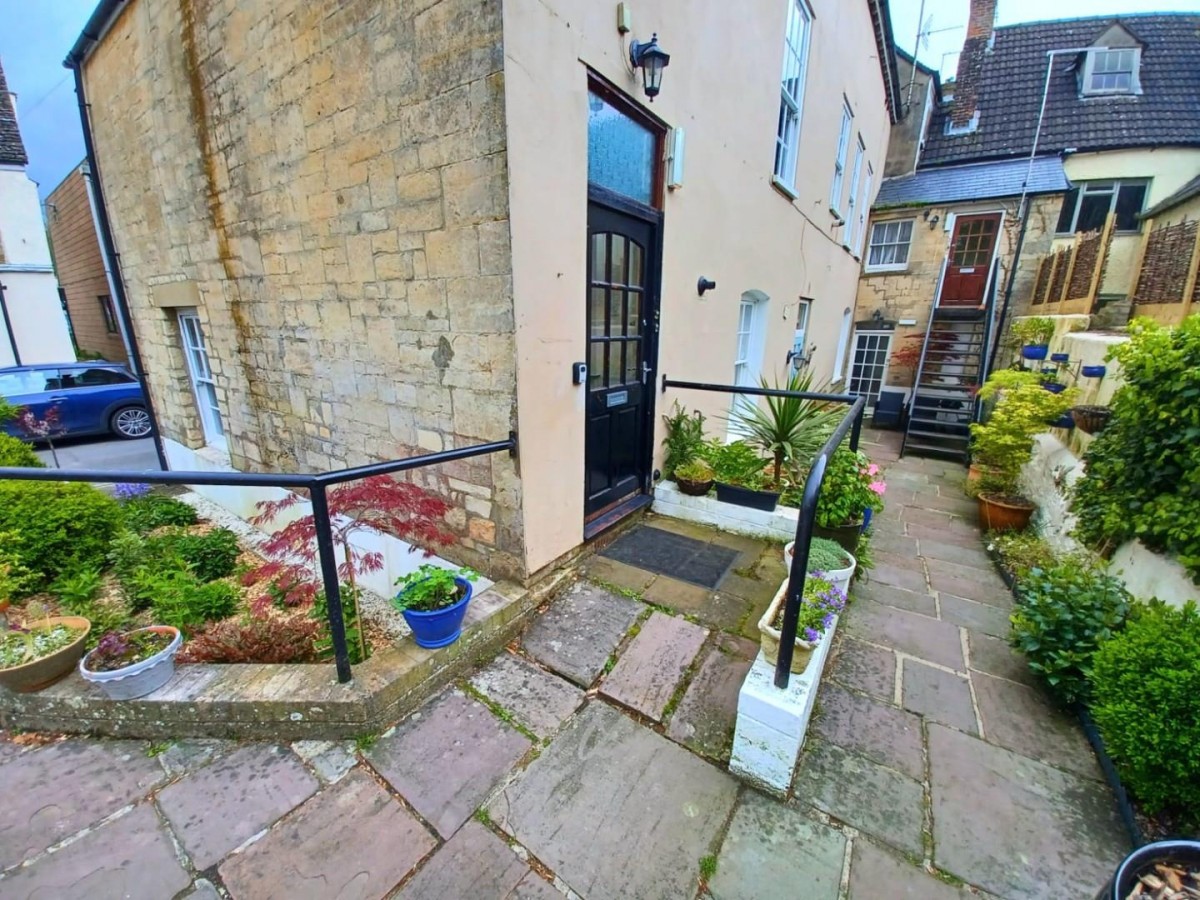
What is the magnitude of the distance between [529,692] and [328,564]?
3.61 feet

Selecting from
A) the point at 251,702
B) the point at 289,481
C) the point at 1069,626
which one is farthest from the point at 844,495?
the point at 251,702

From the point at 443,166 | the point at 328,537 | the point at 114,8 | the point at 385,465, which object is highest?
the point at 114,8

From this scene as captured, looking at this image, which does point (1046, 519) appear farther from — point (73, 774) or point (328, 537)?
point (73, 774)

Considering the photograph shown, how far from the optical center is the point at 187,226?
472 centimetres

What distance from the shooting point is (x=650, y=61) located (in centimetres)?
283

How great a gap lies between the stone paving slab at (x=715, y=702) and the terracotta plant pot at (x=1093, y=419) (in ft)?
10.8

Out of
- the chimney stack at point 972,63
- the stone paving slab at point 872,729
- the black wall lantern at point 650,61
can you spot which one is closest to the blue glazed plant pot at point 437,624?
the stone paving slab at point 872,729

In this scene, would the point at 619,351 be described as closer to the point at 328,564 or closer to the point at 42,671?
the point at 328,564

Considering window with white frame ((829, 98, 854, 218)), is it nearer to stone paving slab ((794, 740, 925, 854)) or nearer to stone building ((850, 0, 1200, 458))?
stone building ((850, 0, 1200, 458))

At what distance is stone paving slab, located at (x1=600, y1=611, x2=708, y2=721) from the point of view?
2.18m

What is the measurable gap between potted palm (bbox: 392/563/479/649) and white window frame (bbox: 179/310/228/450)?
480 centimetres

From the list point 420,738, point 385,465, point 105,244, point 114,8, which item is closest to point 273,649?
point 420,738

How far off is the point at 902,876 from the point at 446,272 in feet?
10.7

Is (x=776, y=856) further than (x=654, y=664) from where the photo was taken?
No
